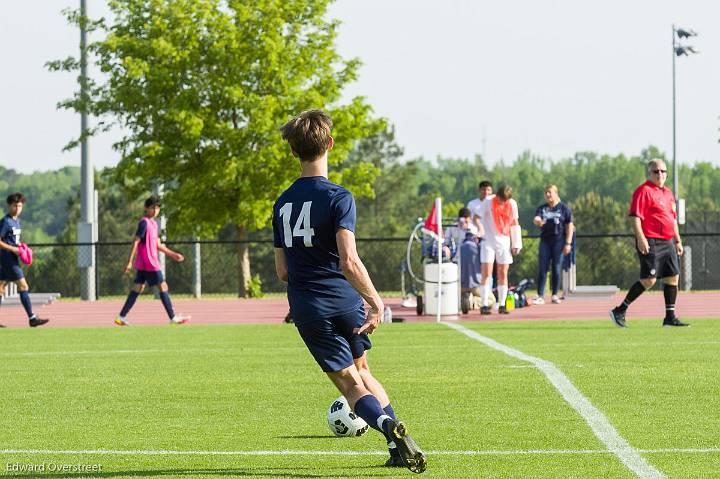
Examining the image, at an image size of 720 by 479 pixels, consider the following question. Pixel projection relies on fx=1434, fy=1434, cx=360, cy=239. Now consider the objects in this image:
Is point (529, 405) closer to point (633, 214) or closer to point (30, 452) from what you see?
point (30, 452)

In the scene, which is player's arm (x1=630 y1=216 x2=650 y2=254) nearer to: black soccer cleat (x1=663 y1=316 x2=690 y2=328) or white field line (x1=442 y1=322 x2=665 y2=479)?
black soccer cleat (x1=663 y1=316 x2=690 y2=328)

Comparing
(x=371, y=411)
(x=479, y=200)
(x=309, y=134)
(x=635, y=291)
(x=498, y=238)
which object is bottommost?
(x=371, y=411)

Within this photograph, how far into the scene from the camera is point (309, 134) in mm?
6812

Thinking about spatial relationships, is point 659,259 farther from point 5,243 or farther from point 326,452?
point 326,452

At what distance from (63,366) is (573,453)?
312 inches

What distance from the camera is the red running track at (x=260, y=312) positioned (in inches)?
940

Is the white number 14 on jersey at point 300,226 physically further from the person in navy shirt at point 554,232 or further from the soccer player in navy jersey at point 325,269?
the person in navy shirt at point 554,232

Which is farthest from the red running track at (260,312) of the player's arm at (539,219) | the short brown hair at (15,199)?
the short brown hair at (15,199)

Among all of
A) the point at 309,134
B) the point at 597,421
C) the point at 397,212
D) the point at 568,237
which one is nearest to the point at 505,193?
the point at 568,237

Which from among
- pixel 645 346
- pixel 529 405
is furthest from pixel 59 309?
pixel 529 405

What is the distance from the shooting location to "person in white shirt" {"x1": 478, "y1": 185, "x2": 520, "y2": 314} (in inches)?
905

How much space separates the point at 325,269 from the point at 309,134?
672 mm

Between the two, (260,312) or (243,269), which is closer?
(260,312)

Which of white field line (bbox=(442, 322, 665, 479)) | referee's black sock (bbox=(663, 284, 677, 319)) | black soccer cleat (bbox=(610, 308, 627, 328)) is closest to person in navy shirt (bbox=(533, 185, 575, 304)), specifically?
black soccer cleat (bbox=(610, 308, 627, 328))
